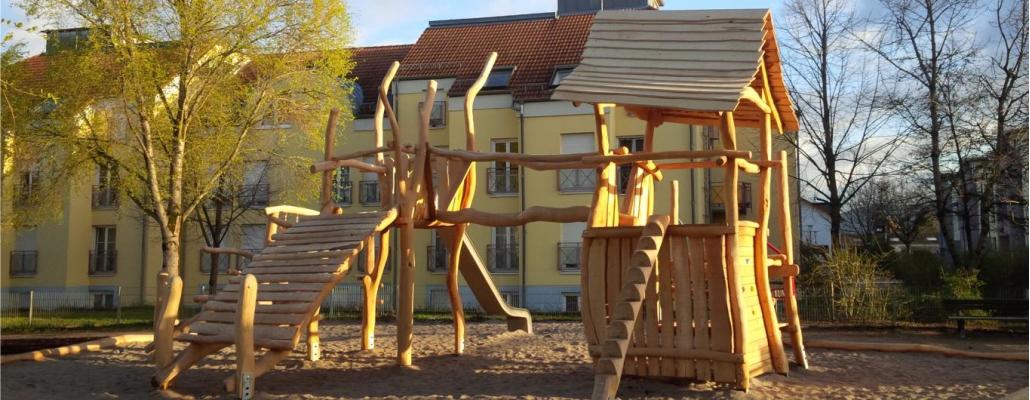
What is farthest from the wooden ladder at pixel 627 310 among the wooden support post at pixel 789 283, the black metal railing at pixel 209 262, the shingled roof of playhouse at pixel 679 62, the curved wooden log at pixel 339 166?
the black metal railing at pixel 209 262

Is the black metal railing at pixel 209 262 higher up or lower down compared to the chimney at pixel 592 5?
lower down

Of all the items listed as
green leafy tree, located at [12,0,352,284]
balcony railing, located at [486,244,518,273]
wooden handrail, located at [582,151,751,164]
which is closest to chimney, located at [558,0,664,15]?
balcony railing, located at [486,244,518,273]

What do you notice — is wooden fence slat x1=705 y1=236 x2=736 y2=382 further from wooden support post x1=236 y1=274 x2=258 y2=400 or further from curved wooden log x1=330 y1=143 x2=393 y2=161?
wooden support post x1=236 y1=274 x2=258 y2=400

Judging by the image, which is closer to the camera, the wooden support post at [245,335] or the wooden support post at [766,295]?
the wooden support post at [245,335]

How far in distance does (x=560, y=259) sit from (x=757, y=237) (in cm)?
2020

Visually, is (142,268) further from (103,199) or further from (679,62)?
(679,62)

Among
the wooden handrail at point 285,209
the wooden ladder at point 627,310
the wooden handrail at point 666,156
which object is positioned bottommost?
the wooden ladder at point 627,310

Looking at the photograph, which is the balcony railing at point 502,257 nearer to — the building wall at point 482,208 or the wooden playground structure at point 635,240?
the building wall at point 482,208

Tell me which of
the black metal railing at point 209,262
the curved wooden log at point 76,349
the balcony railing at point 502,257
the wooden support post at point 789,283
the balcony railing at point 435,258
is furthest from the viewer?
the black metal railing at point 209,262

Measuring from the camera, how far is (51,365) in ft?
43.2

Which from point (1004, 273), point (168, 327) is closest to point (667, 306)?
point (168, 327)

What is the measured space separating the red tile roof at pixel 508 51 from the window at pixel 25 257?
15120mm

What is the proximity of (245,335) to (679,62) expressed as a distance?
531cm

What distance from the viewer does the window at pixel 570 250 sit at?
3014 centimetres
